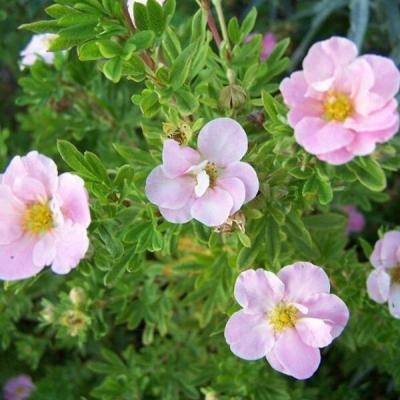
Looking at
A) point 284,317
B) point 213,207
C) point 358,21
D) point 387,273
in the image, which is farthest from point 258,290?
point 358,21

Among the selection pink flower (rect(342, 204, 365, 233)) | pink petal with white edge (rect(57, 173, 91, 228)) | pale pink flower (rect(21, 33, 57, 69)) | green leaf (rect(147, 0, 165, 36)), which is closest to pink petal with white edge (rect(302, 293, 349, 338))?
pink petal with white edge (rect(57, 173, 91, 228))

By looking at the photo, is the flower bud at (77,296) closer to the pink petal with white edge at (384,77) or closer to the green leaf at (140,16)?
the green leaf at (140,16)

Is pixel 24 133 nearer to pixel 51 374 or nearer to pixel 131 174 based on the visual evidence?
pixel 51 374

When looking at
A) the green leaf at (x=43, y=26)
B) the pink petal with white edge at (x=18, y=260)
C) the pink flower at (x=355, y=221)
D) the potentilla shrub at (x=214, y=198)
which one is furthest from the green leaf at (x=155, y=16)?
the pink flower at (x=355, y=221)

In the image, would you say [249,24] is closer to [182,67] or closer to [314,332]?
[182,67]

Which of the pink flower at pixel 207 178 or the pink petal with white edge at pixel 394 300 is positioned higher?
the pink flower at pixel 207 178

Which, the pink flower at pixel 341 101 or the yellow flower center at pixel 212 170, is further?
the yellow flower center at pixel 212 170

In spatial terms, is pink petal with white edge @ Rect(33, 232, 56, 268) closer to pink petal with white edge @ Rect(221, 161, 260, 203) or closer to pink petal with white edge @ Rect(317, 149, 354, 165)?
pink petal with white edge @ Rect(221, 161, 260, 203)
